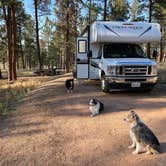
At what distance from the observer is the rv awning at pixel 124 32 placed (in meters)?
11.5

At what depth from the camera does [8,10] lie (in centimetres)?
2392

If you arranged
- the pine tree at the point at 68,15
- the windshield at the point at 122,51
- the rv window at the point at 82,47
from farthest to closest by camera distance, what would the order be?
the pine tree at the point at 68,15
the rv window at the point at 82,47
the windshield at the point at 122,51

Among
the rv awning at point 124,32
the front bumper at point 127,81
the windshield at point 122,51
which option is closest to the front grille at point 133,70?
the front bumper at point 127,81

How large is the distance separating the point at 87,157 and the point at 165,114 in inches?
143

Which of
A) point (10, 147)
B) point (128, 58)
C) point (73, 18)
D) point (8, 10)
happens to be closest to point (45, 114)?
point (10, 147)

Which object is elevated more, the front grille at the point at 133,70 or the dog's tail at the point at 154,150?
the front grille at the point at 133,70

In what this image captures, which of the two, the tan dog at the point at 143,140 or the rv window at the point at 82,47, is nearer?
the tan dog at the point at 143,140

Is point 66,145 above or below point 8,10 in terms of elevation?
below

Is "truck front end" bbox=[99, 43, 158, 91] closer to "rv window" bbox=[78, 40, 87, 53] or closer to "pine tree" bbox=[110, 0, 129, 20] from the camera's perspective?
"rv window" bbox=[78, 40, 87, 53]

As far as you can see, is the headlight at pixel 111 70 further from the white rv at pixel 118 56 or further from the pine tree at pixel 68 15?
the pine tree at pixel 68 15

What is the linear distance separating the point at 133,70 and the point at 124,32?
Result: 2.04m

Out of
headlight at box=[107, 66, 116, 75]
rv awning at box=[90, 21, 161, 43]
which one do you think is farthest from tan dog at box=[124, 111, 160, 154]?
rv awning at box=[90, 21, 161, 43]

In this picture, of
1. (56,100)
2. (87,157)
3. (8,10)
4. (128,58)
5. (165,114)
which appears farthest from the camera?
(8,10)

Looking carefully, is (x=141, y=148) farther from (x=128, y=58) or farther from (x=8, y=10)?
(x=8, y=10)
